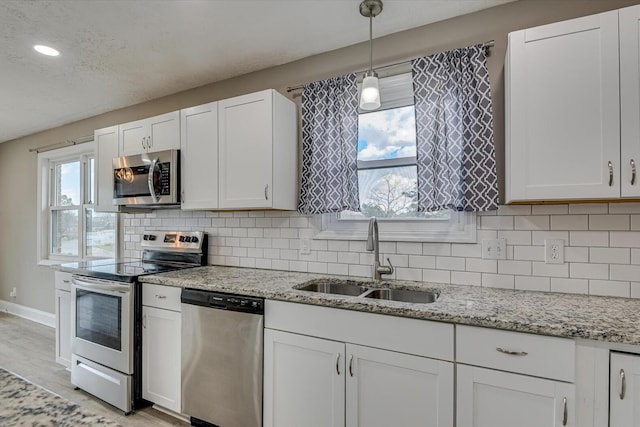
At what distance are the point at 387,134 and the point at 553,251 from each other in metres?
1.21

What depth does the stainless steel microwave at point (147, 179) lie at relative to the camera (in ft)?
8.82

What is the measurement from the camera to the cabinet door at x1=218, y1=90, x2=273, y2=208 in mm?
2309

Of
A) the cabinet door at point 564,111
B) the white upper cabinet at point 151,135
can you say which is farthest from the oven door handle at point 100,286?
the cabinet door at point 564,111

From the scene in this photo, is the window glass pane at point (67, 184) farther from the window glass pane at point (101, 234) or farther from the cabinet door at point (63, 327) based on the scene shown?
the cabinet door at point (63, 327)

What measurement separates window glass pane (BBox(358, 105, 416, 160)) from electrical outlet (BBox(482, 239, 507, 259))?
722 millimetres

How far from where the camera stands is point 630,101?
A: 1449mm

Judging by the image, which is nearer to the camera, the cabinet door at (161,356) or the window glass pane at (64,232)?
the cabinet door at (161,356)

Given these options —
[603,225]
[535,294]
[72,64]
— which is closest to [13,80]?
[72,64]

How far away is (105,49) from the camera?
94.3 inches

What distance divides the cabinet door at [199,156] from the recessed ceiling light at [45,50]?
0.90 m

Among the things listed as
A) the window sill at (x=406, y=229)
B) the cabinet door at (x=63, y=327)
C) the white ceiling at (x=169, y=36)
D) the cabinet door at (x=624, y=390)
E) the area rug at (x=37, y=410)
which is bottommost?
the cabinet door at (x=63, y=327)

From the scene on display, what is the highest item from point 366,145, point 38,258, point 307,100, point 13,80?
point 13,80

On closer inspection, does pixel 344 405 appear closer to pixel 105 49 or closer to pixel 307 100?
pixel 307 100

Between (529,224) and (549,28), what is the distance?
967mm
